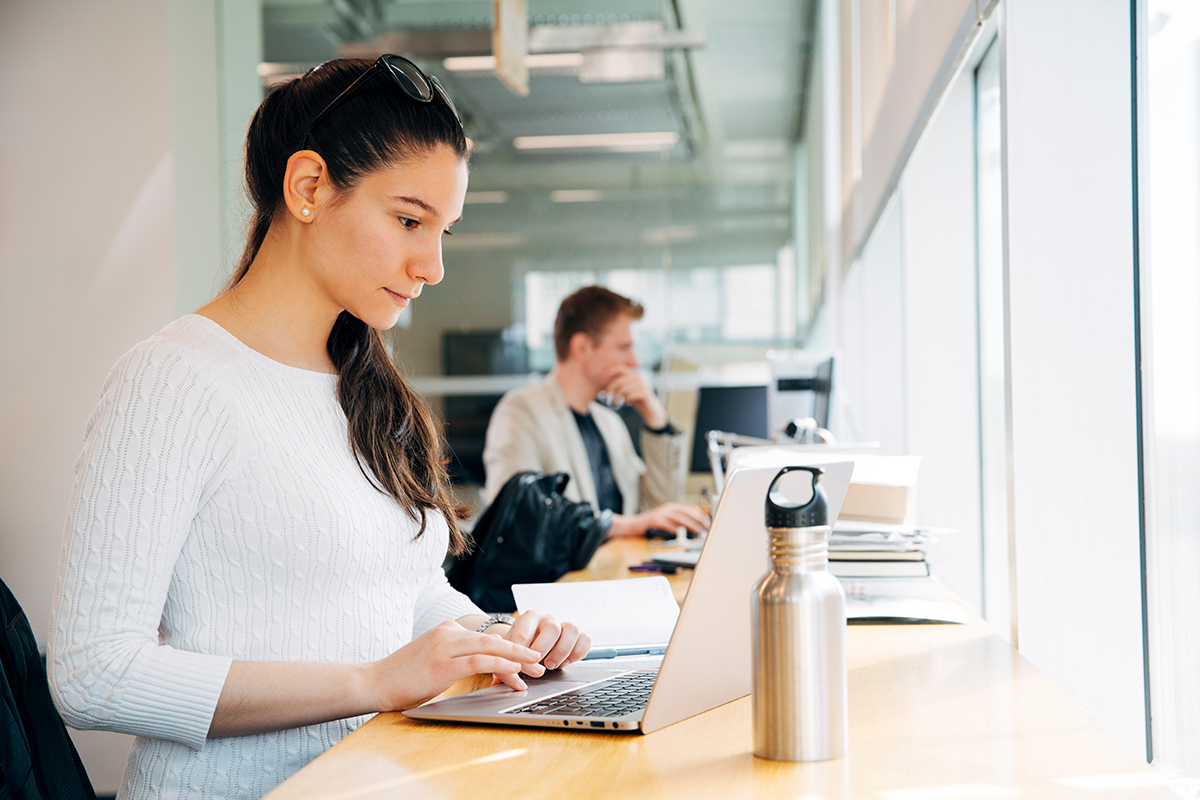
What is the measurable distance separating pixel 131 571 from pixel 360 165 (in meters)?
0.52

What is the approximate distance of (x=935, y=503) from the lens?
86.4 inches

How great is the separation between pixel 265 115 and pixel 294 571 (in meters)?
0.58

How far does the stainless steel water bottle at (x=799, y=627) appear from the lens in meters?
0.69

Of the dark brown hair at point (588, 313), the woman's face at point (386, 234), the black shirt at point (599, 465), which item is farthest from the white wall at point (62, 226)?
the woman's face at point (386, 234)

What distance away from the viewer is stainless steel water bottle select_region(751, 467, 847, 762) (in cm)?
69

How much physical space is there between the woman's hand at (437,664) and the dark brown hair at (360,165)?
0.25 meters

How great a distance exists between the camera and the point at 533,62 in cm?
489

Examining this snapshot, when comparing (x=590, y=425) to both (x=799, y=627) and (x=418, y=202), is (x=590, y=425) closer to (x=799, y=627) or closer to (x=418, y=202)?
(x=418, y=202)

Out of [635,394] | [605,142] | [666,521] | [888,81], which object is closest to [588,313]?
[635,394]

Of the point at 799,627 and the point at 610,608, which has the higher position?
the point at 799,627

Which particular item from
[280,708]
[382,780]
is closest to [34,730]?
[280,708]

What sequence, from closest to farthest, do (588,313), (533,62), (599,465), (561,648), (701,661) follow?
1. (701,661)
2. (561,648)
3. (588,313)
4. (599,465)
5. (533,62)

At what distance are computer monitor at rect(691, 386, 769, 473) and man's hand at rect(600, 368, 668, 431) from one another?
0.19 m

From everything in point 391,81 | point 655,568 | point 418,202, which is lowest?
point 655,568
